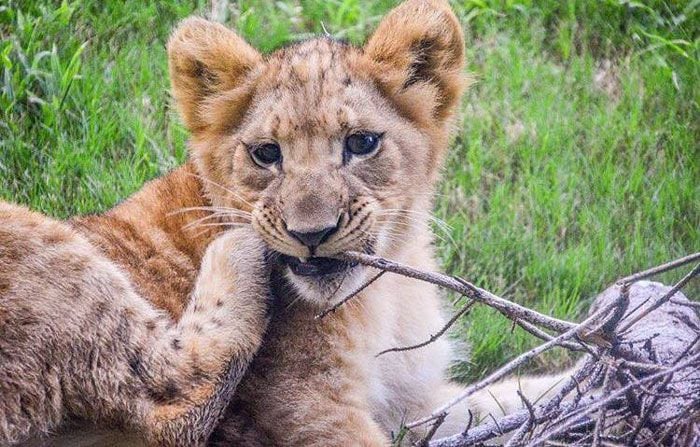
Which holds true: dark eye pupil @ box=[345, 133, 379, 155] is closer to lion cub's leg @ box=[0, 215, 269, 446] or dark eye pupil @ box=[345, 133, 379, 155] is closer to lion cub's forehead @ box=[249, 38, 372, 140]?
lion cub's forehead @ box=[249, 38, 372, 140]

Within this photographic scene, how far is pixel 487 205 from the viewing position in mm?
6742

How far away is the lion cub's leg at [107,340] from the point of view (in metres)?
4.35

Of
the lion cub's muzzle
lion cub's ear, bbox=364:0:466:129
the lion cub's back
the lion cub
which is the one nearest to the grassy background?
the lion cub

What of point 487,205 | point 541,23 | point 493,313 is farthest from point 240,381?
point 541,23

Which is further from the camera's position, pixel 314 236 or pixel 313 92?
pixel 313 92

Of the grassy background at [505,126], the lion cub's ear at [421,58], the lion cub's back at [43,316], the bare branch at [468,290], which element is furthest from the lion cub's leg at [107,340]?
the grassy background at [505,126]

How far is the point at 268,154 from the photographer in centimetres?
487

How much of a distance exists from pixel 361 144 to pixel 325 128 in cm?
16

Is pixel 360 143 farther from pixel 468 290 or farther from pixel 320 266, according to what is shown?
pixel 468 290

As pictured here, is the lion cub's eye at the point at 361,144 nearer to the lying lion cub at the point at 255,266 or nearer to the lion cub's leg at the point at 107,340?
the lying lion cub at the point at 255,266

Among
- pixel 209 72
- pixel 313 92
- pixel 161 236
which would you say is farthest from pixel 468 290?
pixel 209 72

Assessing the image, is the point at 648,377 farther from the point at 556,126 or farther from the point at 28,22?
the point at 28,22

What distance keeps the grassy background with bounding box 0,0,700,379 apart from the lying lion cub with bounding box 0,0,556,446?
3.51 ft

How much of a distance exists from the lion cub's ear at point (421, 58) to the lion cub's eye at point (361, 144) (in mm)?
256
